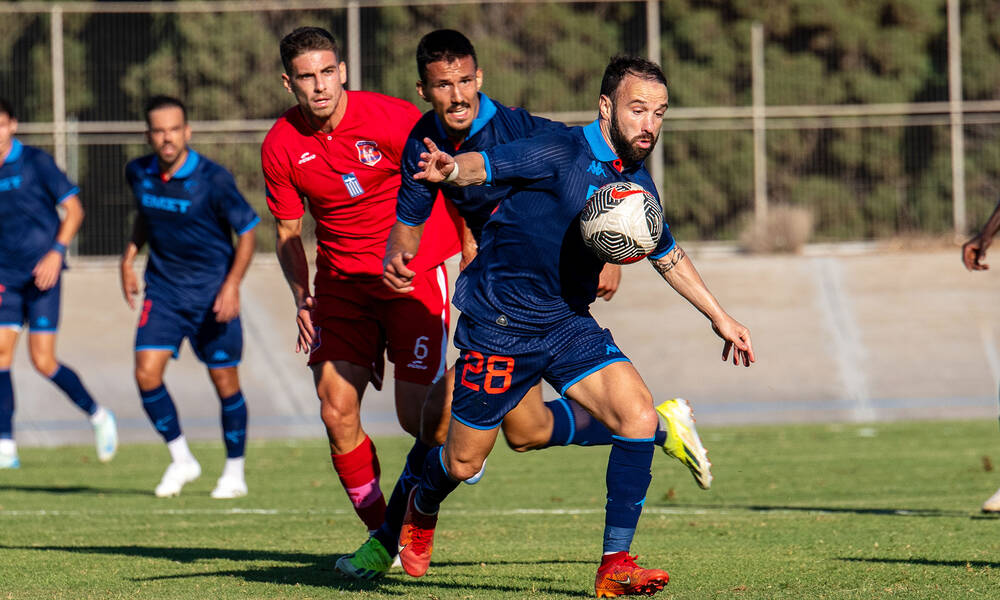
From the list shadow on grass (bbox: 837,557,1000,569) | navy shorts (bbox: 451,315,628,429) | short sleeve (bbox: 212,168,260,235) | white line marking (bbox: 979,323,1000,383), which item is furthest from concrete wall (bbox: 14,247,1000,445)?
navy shorts (bbox: 451,315,628,429)

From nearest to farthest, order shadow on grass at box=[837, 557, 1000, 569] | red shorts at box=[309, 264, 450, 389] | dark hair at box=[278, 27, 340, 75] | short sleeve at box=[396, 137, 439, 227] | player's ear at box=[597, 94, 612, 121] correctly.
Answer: player's ear at box=[597, 94, 612, 121] < short sleeve at box=[396, 137, 439, 227] < shadow on grass at box=[837, 557, 1000, 569] < dark hair at box=[278, 27, 340, 75] < red shorts at box=[309, 264, 450, 389]

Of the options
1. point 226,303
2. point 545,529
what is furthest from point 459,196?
point 226,303

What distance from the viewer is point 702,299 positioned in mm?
5094

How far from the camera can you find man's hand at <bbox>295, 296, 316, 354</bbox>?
581 cm

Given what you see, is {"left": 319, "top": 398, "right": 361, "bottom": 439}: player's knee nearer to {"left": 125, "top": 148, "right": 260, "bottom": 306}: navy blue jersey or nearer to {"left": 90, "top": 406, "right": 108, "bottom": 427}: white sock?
{"left": 125, "top": 148, "right": 260, "bottom": 306}: navy blue jersey

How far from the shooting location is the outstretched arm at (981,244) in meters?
7.11

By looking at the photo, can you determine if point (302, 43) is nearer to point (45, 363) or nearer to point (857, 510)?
point (857, 510)

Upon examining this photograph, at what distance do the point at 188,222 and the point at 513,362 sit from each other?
455cm

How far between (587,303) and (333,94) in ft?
5.56

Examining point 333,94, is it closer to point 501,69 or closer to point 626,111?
point 626,111

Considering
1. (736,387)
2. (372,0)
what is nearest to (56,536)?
(736,387)

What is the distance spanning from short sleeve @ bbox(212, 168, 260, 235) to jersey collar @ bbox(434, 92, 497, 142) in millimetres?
3515

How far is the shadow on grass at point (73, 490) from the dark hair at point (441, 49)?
4.58m

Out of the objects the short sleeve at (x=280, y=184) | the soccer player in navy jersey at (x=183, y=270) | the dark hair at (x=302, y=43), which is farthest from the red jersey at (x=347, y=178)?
the soccer player in navy jersey at (x=183, y=270)
